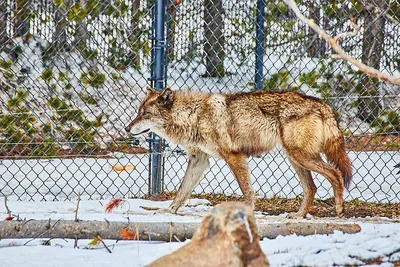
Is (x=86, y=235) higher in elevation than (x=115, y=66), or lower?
lower

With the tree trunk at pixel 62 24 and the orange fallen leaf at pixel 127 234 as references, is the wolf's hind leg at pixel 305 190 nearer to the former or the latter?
the orange fallen leaf at pixel 127 234

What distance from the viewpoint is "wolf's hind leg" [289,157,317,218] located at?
19.9ft

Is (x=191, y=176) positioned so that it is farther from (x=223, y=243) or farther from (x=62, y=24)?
(x=62, y=24)

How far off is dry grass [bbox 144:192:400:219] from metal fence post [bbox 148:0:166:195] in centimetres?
18

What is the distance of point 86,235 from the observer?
170 inches

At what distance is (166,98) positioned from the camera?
21.7 feet

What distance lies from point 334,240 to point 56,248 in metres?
1.74

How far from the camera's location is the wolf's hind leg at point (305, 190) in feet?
19.9

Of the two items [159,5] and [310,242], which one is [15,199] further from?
[310,242]

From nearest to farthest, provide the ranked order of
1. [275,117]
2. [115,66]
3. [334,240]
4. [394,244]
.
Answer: [394,244] < [334,240] < [275,117] < [115,66]

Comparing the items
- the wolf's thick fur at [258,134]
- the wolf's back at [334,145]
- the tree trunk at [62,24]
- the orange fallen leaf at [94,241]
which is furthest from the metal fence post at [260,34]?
the orange fallen leaf at [94,241]

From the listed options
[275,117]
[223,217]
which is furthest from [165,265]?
[275,117]

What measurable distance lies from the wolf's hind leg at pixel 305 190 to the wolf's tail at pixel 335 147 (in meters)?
0.29

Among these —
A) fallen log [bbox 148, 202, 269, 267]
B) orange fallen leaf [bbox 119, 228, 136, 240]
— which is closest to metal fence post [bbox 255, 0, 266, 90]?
orange fallen leaf [bbox 119, 228, 136, 240]
